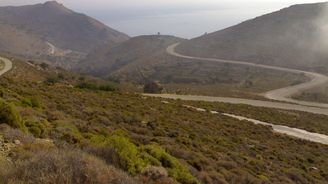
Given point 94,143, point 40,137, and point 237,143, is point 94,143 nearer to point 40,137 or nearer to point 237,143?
point 40,137

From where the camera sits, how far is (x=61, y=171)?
7.59m

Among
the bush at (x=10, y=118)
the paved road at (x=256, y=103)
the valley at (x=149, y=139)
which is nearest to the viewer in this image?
the valley at (x=149, y=139)

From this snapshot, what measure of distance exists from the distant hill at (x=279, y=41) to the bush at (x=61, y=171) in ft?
341

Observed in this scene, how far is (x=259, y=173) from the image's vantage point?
58.7ft

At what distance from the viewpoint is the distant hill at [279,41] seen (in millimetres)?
125875

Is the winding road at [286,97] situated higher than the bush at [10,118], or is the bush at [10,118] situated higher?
the bush at [10,118]

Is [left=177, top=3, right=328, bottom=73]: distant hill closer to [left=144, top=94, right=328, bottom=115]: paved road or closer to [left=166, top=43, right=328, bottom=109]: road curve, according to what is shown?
[left=166, top=43, right=328, bottom=109]: road curve

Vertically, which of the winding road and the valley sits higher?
the valley

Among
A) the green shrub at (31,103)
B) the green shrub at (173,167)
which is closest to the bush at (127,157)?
the green shrub at (173,167)

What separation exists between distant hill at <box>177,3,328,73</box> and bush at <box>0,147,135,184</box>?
341 ft

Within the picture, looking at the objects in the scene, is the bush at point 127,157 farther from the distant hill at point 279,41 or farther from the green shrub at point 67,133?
the distant hill at point 279,41

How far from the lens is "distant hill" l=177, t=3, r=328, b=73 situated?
126 meters

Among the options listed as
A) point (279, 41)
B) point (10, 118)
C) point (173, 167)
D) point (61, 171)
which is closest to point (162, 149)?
point (173, 167)

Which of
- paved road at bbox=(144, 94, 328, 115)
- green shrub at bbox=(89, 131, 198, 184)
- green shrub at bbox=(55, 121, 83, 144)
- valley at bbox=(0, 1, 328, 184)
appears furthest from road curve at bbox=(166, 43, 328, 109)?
green shrub at bbox=(89, 131, 198, 184)
